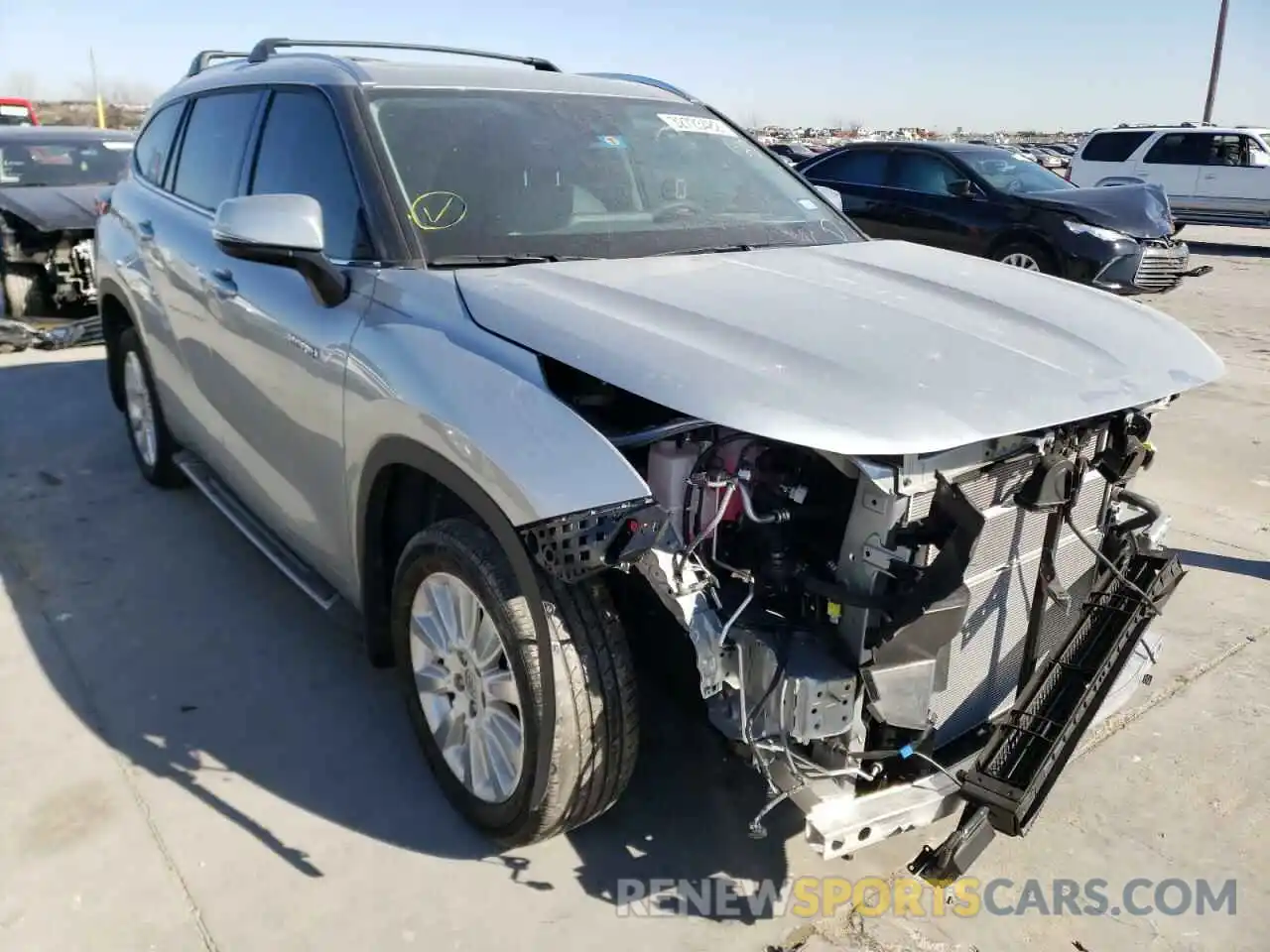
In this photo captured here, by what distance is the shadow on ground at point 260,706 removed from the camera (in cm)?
272

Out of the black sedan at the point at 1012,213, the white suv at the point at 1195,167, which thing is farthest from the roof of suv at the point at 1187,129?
the black sedan at the point at 1012,213

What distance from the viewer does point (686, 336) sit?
2.25 metres

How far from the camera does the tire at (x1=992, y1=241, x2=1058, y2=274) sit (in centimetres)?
1016

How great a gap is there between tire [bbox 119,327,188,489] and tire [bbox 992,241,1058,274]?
7.99 meters

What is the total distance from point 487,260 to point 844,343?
1.02 meters

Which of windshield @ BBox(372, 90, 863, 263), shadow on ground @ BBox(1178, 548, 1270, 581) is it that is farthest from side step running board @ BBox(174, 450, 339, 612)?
shadow on ground @ BBox(1178, 548, 1270, 581)

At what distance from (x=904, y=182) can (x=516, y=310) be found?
31.7ft

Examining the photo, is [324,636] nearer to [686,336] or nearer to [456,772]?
[456,772]

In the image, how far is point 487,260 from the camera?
2.76m

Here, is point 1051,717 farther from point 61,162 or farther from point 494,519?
point 61,162

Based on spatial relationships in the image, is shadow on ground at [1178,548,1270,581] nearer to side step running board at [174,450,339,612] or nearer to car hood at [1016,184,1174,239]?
side step running board at [174,450,339,612]

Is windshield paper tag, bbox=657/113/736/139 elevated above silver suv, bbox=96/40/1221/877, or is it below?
above

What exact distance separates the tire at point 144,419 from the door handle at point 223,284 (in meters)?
1.30

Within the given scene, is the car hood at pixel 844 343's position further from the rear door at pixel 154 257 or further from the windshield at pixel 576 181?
the rear door at pixel 154 257
